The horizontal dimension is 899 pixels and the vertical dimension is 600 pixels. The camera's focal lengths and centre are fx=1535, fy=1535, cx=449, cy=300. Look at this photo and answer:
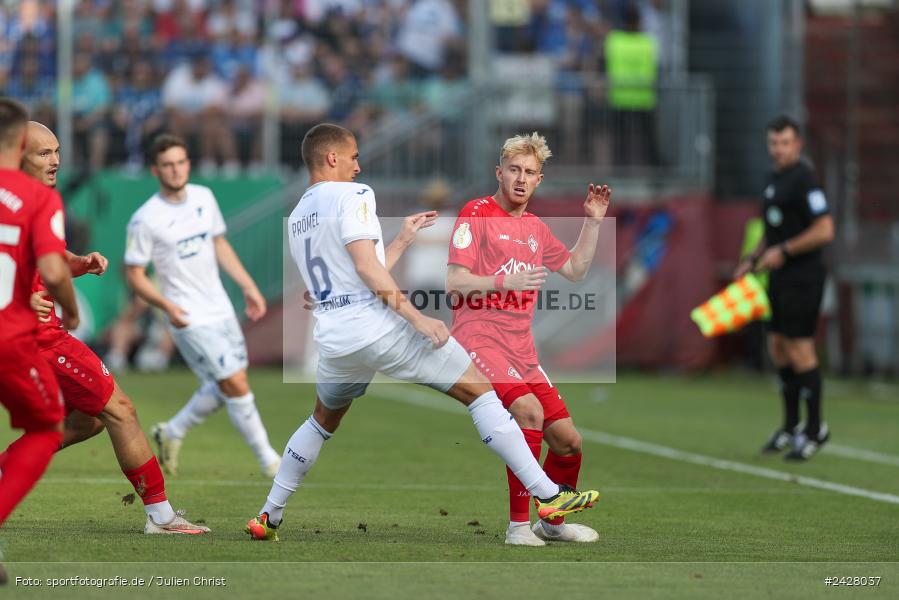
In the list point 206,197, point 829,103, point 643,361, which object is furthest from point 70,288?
point 829,103

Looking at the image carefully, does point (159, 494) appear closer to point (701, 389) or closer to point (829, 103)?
point (701, 389)

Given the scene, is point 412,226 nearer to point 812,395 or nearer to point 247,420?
point 247,420

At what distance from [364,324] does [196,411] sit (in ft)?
13.2

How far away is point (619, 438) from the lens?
526 inches

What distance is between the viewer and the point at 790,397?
12250mm

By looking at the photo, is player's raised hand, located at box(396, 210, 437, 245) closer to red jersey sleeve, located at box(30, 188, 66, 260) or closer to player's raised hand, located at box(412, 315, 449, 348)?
player's raised hand, located at box(412, 315, 449, 348)

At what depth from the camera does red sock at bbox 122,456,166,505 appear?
24.6 feet

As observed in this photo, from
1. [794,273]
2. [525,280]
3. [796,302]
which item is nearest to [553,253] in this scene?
[525,280]

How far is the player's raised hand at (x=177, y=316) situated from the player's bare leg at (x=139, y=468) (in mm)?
2659

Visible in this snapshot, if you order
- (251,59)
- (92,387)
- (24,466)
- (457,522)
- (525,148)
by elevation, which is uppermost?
(251,59)

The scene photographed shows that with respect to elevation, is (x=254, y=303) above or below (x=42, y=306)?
below

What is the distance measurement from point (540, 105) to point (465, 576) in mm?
16597

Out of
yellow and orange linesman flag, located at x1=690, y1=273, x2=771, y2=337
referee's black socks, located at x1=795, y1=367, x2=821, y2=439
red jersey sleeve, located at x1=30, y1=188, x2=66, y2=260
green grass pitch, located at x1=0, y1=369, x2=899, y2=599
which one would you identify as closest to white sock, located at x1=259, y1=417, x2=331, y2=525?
green grass pitch, located at x1=0, y1=369, x2=899, y2=599

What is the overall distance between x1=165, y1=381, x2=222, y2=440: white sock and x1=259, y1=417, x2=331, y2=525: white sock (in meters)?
3.36
